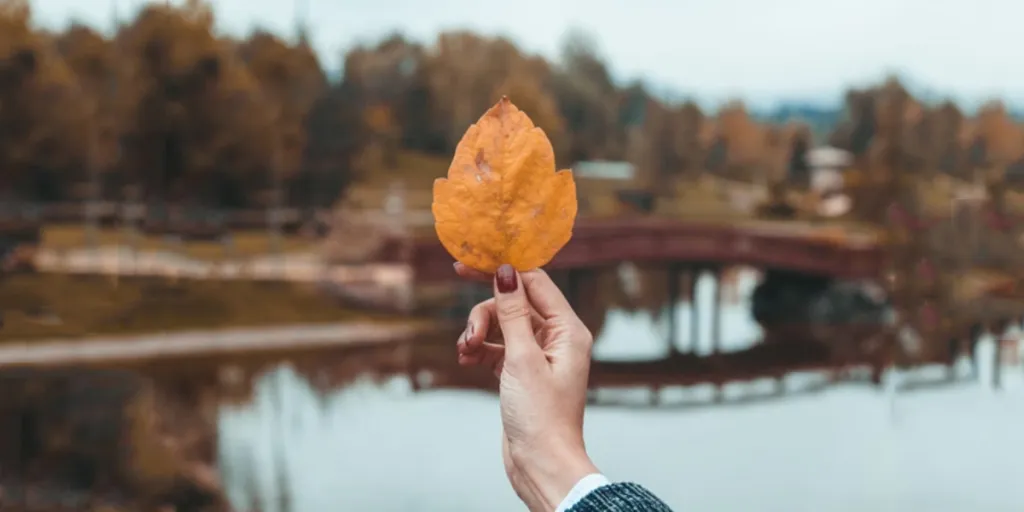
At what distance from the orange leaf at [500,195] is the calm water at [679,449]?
5157 mm

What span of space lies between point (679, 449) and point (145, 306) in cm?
433

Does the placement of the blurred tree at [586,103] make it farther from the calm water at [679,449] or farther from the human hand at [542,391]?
the human hand at [542,391]

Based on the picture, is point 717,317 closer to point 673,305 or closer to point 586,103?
point 673,305

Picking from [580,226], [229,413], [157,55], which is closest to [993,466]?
[580,226]

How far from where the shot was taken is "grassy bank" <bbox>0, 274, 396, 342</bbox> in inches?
299

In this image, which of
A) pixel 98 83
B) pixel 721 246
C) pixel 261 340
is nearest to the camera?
pixel 98 83

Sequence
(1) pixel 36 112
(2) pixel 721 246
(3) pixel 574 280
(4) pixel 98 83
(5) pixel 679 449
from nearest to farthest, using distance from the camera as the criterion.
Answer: (5) pixel 679 449, (1) pixel 36 112, (4) pixel 98 83, (2) pixel 721 246, (3) pixel 574 280

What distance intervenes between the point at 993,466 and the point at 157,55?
675cm

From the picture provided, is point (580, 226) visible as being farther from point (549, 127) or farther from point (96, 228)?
point (96, 228)

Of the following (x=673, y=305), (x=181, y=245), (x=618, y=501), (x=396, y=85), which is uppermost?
(x=396, y=85)

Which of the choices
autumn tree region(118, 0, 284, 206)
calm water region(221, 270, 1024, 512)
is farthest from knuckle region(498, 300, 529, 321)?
autumn tree region(118, 0, 284, 206)

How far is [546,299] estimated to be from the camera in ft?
2.05

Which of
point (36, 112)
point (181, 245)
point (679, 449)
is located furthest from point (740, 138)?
point (36, 112)

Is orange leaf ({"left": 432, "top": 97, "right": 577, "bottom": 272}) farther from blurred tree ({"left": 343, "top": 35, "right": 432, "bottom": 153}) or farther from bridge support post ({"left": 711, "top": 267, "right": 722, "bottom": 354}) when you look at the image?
A: bridge support post ({"left": 711, "top": 267, "right": 722, "bottom": 354})
